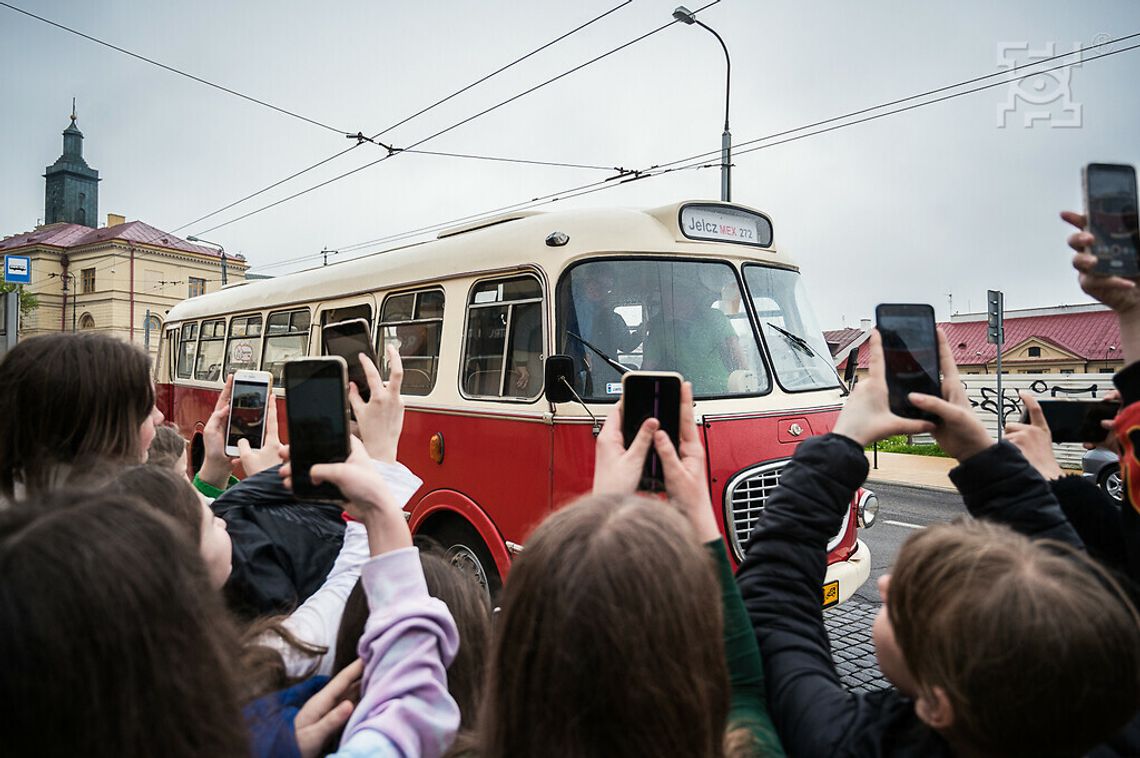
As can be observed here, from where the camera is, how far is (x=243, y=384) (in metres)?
2.90

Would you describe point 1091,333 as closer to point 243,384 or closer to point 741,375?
point 741,375

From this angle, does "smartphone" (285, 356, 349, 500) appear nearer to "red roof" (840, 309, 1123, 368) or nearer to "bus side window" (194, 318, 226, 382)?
"bus side window" (194, 318, 226, 382)

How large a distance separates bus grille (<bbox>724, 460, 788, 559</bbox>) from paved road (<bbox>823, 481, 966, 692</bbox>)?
0.95 meters

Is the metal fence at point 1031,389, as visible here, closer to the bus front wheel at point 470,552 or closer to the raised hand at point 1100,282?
the bus front wheel at point 470,552

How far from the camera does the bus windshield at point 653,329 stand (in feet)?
15.6

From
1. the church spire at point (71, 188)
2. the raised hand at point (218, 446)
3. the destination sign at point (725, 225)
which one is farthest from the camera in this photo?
the church spire at point (71, 188)

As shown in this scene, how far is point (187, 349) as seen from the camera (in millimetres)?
10734

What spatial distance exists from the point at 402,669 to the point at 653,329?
11.9 ft

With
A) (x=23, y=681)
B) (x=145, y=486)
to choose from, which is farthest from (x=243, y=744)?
(x=145, y=486)

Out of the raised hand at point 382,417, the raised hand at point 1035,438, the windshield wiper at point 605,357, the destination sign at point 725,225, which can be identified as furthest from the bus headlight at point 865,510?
the raised hand at point 382,417

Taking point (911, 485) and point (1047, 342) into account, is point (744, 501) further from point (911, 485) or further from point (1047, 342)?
point (1047, 342)

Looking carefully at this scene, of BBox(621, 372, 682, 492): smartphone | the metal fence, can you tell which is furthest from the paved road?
the metal fence

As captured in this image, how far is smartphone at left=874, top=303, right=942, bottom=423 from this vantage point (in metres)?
1.68

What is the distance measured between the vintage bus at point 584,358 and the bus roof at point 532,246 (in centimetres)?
1
